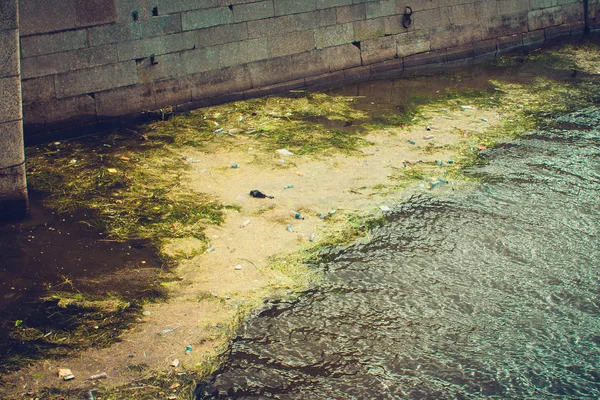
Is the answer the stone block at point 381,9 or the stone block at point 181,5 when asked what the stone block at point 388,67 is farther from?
the stone block at point 181,5

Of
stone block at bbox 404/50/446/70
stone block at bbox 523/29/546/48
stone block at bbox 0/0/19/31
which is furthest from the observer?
stone block at bbox 523/29/546/48

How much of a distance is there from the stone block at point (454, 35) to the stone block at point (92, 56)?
6.17 meters

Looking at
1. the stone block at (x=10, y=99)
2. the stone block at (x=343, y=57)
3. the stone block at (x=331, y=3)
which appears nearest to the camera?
the stone block at (x=10, y=99)

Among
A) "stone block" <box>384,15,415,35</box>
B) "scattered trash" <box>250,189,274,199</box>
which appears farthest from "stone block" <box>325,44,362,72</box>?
"scattered trash" <box>250,189,274,199</box>

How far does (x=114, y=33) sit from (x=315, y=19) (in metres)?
3.44

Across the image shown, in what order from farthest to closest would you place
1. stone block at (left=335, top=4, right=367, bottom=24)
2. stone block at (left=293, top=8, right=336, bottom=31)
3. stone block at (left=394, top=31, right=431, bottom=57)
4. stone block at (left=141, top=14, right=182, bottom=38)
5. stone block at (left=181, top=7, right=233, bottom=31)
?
stone block at (left=394, top=31, right=431, bottom=57)
stone block at (left=335, top=4, right=367, bottom=24)
stone block at (left=293, top=8, right=336, bottom=31)
stone block at (left=181, top=7, right=233, bottom=31)
stone block at (left=141, top=14, right=182, bottom=38)

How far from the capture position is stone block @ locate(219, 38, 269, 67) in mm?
9938

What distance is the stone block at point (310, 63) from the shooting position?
10750 millimetres

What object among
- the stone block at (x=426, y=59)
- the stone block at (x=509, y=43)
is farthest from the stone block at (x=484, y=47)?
the stone block at (x=426, y=59)

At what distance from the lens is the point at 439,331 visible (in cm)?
490

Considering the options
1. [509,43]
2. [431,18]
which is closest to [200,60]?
[431,18]

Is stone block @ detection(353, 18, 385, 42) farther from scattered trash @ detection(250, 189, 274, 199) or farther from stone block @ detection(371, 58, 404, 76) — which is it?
scattered trash @ detection(250, 189, 274, 199)

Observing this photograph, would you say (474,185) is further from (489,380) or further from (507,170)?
(489,380)

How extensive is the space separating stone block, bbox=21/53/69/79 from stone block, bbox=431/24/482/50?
6.84 meters
